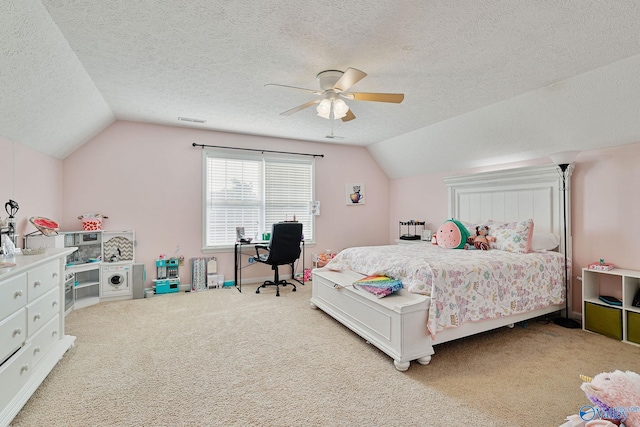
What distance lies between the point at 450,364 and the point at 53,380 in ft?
9.61

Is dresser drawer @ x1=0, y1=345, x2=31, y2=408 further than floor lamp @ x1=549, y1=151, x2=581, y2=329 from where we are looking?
No

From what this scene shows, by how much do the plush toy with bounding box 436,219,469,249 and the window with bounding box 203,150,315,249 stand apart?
234 cm

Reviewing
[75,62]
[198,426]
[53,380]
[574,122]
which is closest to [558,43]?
[574,122]

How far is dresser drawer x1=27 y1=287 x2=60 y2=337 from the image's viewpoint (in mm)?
2031

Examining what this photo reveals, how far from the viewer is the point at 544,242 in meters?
3.55

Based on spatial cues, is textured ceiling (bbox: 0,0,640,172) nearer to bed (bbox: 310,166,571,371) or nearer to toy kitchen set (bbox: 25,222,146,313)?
toy kitchen set (bbox: 25,222,146,313)

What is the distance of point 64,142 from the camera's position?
3.62m

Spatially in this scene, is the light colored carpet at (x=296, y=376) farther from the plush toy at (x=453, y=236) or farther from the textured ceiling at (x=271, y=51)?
the textured ceiling at (x=271, y=51)

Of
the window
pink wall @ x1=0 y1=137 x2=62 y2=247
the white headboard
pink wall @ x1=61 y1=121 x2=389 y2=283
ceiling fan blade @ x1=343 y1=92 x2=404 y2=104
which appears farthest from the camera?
the window

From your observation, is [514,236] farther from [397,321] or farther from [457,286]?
[397,321]

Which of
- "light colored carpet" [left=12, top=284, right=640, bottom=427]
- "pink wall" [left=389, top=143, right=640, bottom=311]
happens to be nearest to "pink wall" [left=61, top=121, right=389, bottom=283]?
"light colored carpet" [left=12, top=284, right=640, bottom=427]

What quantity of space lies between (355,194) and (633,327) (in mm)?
4094

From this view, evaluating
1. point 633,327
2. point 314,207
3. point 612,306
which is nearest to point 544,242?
point 612,306

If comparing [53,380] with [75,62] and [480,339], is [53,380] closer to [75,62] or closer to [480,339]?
[75,62]
